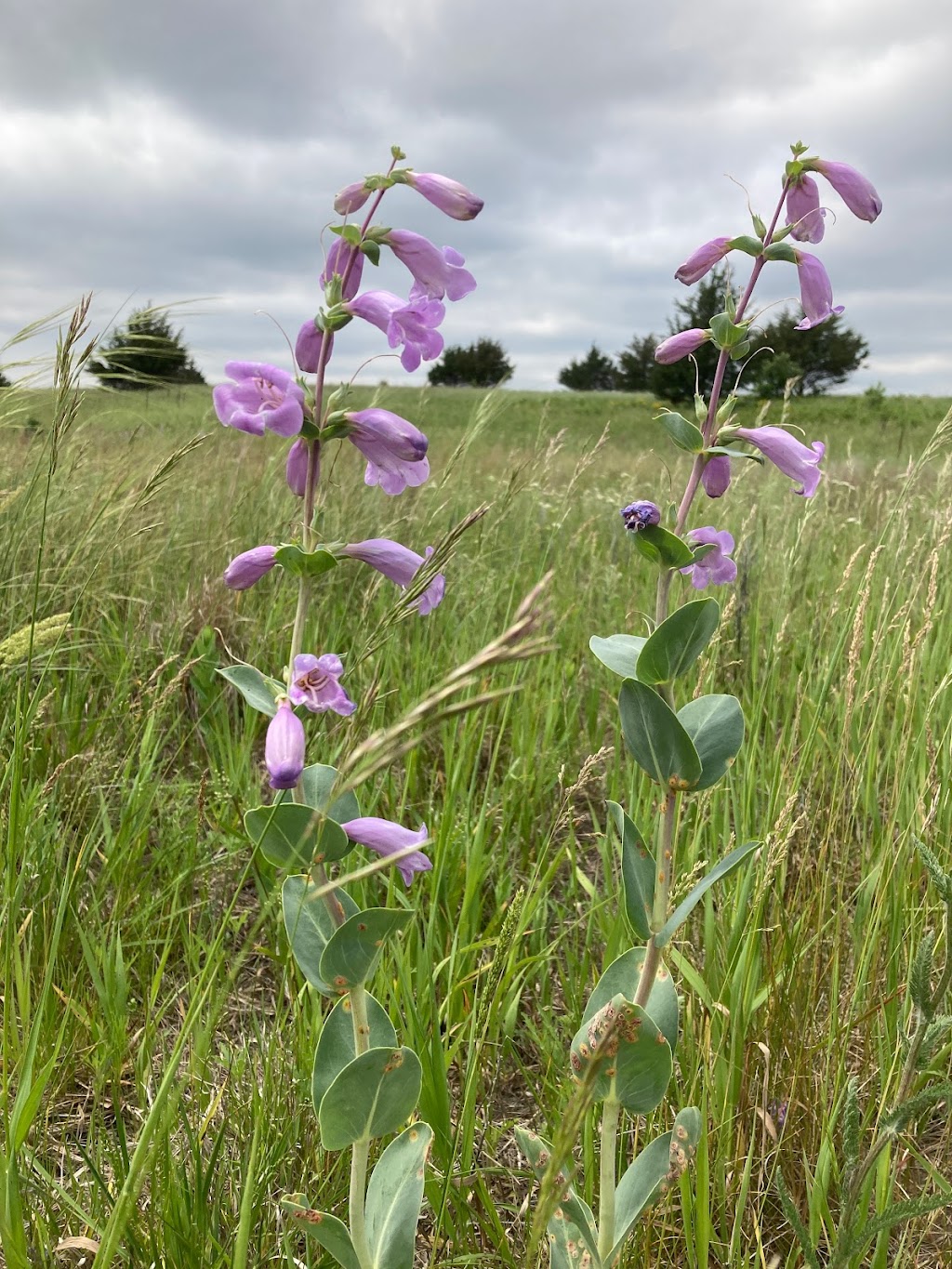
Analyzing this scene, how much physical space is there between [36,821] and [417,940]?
0.86m

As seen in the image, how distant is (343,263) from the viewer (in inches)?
48.3

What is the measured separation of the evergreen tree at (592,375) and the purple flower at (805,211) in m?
52.9

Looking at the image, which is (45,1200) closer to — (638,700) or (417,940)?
(417,940)

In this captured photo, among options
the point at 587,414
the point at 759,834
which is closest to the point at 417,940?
the point at 759,834

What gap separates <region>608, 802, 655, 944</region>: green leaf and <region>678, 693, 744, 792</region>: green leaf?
4.8 inches

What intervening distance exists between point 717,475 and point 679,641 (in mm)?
366

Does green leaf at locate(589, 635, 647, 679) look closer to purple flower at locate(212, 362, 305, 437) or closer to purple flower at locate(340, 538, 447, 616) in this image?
purple flower at locate(340, 538, 447, 616)

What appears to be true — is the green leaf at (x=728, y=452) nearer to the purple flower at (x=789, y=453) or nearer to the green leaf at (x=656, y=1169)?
the purple flower at (x=789, y=453)

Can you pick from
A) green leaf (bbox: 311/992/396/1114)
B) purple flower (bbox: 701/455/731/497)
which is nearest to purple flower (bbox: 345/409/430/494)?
purple flower (bbox: 701/455/731/497)

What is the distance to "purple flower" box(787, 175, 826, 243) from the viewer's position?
4.47 ft

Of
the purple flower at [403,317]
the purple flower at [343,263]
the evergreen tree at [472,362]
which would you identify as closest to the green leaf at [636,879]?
the purple flower at [403,317]

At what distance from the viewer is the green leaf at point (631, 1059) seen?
1.08 metres

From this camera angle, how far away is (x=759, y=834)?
204 cm

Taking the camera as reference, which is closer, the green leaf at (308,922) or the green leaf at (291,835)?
the green leaf at (291,835)
